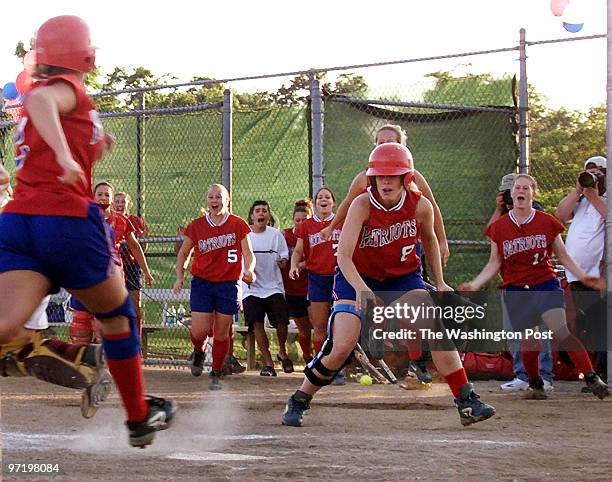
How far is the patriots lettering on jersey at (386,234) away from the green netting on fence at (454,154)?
5.18 m

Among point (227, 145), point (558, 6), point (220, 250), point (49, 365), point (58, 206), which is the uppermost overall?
point (558, 6)

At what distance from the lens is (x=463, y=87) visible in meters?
12.6

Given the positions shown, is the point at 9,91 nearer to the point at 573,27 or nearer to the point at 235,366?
the point at 235,366

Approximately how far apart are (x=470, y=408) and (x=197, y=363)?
18.6 ft

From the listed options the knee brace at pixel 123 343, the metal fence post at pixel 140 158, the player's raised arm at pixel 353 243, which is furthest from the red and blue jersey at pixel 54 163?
the metal fence post at pixel 140 158

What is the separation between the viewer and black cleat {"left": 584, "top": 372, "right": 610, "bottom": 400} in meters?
9.80

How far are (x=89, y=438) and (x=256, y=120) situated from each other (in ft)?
22.5

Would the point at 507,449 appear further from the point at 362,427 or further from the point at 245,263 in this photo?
the point at 245,263

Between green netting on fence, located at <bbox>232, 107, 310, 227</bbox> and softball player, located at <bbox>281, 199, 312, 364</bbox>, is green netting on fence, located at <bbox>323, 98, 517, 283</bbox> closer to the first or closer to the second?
green netting on fence, located at <bbox>232, 107, 310, 227</bbox>

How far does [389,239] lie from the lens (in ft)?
23.9

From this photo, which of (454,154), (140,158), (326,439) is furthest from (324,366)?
(140,158)

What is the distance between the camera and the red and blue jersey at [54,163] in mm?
4699

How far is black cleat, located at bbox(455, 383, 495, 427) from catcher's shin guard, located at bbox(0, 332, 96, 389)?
2.45 m

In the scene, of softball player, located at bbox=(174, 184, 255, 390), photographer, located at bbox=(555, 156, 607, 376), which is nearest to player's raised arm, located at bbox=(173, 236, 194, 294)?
softball player, located at bbox=(174, 184, 255, 390)
